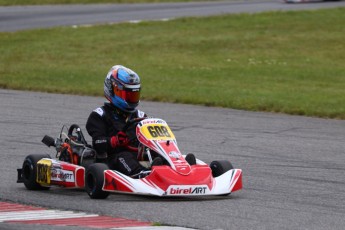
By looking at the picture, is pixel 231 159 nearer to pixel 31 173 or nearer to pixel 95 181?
pixel 31 173

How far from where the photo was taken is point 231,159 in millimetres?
12195

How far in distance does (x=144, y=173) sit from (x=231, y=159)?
3.09 m

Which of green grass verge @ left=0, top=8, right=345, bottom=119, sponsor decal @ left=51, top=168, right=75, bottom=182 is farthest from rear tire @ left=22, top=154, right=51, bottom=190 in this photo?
green grass verge @ left=0, top=8, right=345, bottom=119

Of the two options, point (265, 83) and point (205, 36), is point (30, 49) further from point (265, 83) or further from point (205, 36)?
point (265, 83)

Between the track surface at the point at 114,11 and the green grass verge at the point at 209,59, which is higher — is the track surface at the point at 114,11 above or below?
below

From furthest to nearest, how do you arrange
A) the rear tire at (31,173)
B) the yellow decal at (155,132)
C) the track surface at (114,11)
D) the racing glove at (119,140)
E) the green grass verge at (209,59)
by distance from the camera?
1. the track surface at (114,11)
2. the green grass verge at (209,59)
3. the rear tire at (31,173)
4. the racing glove at (119,140)
5. the yellow decal at (155,132)

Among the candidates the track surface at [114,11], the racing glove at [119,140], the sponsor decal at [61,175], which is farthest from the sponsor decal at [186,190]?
the track surface at [114,11]

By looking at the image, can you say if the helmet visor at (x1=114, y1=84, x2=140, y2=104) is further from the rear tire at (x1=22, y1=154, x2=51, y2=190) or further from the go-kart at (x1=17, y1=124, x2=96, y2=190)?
the rear tire at (x1=22, y1=154, x2=51, y2=190)

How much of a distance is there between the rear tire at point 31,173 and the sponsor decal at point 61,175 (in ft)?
0.82

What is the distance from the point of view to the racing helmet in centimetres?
992

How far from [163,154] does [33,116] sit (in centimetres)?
731

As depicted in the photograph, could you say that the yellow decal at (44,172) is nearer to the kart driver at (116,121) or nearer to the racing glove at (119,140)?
the kart driver at (116,121)

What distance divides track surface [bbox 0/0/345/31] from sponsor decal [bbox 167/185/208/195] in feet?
76.6

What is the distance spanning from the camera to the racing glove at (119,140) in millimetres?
9602
